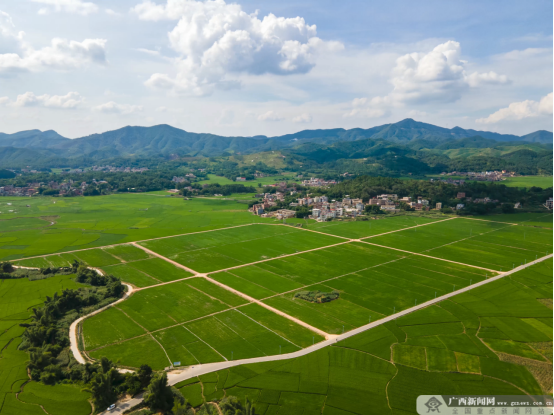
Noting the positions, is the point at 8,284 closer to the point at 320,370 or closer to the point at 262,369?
the point at 262,369

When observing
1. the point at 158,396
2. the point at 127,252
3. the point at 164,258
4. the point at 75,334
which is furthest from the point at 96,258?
the point at 158,396

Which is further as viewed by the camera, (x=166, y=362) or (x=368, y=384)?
(x=166, y=362)

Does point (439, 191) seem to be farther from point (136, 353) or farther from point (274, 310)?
point (136, 353)

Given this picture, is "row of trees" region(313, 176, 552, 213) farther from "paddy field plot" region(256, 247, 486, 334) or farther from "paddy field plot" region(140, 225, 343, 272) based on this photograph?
"paddy field plot" region(256, 247, 486, 334)

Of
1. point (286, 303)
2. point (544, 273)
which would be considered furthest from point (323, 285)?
point (544, 273)

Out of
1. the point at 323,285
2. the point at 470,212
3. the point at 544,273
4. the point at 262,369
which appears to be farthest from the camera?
the point at 470,212

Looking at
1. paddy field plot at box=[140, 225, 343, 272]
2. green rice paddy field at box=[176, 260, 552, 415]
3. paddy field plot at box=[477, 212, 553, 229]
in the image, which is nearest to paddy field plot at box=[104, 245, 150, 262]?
paddy field plot at box=[140, 225, 343, 272]
